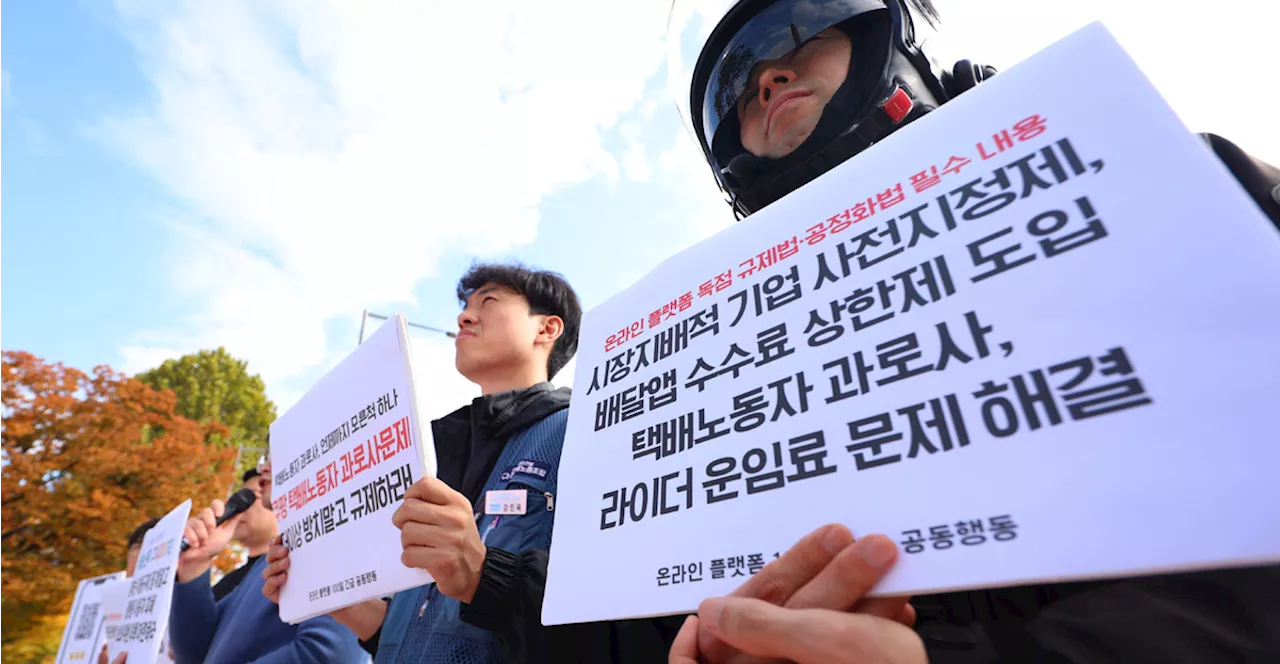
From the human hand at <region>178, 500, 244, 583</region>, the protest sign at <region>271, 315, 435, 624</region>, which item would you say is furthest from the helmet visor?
the human hand at <region>178, 500, 244, 583</region>

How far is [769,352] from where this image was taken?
1020 millimetres

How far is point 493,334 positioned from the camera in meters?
2.81

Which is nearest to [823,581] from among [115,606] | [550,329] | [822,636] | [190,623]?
[822,636]

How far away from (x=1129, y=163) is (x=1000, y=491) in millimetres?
445

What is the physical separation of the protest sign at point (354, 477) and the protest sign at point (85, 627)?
15.7ft

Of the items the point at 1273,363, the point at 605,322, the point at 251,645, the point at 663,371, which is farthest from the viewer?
the point at 251,645

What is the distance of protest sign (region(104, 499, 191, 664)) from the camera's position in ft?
9.63

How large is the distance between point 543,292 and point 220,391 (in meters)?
29.3

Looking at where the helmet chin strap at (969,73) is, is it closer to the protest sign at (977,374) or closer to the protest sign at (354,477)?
the protest sign at (977,374)

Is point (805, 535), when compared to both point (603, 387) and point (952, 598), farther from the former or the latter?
point (603, 387)

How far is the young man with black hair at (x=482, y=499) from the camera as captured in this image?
5.02ft

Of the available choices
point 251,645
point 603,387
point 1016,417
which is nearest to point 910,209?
point 1016,417

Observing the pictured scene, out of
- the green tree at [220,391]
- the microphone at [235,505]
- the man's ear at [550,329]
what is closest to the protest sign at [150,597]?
the microphone at [235,505]

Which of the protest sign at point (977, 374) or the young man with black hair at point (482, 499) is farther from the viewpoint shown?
the young man with black hair at point (482, 499)
